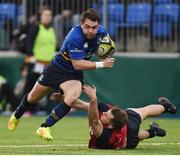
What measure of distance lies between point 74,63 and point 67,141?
1429mm

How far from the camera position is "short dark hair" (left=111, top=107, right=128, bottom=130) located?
39.2ft

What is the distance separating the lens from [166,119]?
19.5m

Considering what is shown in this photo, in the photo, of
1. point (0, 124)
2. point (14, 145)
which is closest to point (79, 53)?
point (14, 145)

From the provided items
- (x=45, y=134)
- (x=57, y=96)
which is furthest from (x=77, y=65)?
(x=45, y=134)

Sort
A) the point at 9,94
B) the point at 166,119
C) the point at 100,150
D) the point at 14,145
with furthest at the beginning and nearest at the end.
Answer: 1. the point at 9,94
2. the point at 166,119
3. the point at 14,145
4. the point at 100,150

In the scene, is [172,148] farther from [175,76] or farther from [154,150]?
[175,76]

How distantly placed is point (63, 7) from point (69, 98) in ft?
29.3

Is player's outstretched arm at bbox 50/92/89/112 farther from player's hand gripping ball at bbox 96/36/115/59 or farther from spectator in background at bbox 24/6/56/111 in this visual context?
spectator in background at bbox 24/6/56/111

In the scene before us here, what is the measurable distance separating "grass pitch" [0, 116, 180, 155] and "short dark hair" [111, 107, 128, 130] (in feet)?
1.19

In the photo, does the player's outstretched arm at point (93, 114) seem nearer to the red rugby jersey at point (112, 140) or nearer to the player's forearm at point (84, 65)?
the red rugby jersey at point (112, 140)

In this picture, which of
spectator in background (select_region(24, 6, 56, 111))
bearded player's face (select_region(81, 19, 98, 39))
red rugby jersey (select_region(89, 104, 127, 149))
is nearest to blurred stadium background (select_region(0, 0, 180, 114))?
spectator in background (select_region(24, 6, 56, 111))

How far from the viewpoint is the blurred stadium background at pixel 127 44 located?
2028cm

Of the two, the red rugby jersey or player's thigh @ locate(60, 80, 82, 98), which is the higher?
player's thigh @ locate(60, 80, 82, 98)

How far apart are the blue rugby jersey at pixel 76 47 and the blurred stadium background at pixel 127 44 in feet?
17.0
